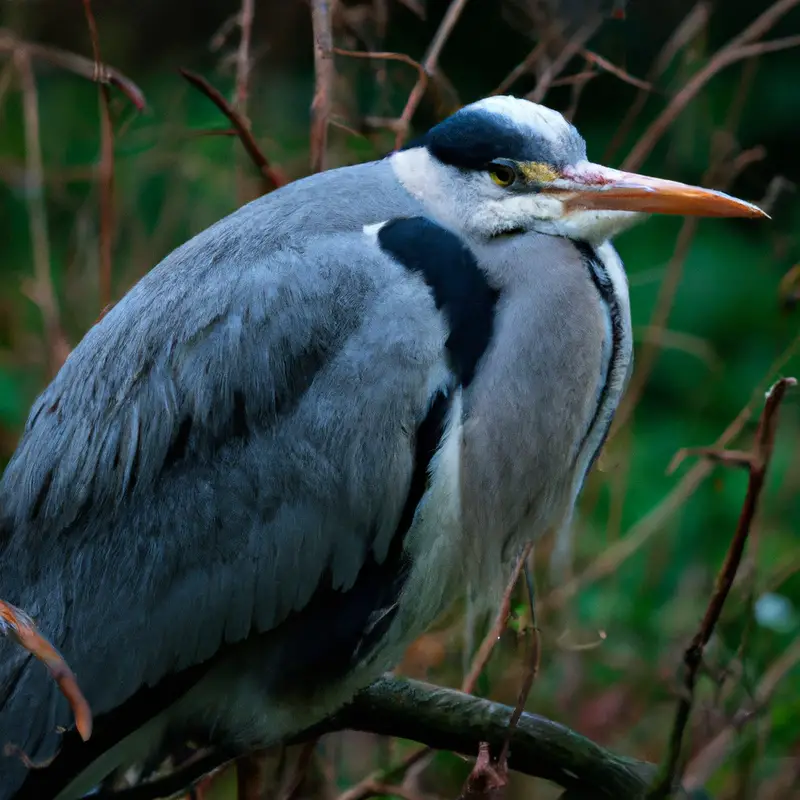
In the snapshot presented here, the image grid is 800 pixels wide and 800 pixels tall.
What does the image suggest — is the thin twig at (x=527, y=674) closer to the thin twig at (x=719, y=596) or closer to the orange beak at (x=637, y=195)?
the thin twig at (x=719, y=596)

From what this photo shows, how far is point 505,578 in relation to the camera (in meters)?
1.79

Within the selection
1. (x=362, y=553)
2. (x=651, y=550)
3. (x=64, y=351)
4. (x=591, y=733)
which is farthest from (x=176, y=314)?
(x=651, y=550)

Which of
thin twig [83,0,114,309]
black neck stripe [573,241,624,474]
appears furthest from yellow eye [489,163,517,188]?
thin twig [83,0,114,309]

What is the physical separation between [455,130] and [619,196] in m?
0.23

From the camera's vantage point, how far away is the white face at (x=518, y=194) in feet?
5.13

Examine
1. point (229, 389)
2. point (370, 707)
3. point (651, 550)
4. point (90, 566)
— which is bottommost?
point (651, 550)

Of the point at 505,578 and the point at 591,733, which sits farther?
the point at 591,733

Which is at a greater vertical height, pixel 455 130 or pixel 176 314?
pixel 455 130

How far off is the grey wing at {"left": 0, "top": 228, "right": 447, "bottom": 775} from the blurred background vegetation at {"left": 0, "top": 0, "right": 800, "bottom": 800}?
30 cm

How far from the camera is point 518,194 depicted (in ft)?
5.21

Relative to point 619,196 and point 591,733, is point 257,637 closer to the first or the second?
point 619,196

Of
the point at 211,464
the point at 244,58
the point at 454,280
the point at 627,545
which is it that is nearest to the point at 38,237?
the point at 244,58

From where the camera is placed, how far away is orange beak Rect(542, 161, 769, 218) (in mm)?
1460

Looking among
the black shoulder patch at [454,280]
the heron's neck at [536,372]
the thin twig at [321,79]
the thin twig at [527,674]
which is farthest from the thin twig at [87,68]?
the thin twig at [527,674]
